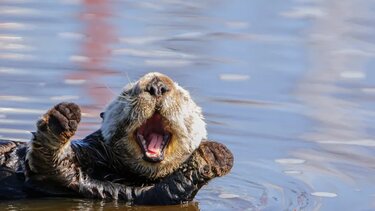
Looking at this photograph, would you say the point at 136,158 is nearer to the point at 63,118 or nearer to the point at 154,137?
the point at 154,137

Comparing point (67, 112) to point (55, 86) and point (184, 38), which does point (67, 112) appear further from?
point (184, 38)

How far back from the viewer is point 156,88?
6648 millimetres

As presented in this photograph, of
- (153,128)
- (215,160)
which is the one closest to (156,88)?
(153,128)

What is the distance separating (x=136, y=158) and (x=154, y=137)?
0.46ft

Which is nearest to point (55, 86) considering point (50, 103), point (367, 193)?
point (50, 103)

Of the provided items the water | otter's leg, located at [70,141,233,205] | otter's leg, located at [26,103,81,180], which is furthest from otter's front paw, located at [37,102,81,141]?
the water

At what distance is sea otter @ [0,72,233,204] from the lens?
259 inches

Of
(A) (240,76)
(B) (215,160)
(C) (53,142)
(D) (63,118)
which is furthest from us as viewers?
(A) (240,76)

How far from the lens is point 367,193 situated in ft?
23.9

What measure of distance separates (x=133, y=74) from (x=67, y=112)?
3.57 m

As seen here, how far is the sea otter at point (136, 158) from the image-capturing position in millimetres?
6586

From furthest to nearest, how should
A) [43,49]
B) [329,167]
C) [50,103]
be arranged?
[43,49] → [50,103] → [329,167]

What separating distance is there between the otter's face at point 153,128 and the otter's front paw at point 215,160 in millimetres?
190

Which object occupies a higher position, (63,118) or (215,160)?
(63,118)
